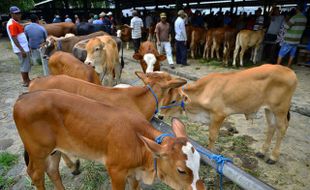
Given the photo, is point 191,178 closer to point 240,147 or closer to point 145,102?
point 145,102

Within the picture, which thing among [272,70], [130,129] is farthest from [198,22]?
[130,129]

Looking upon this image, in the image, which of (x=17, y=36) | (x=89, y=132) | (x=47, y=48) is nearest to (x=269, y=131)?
(x=89, y=132)

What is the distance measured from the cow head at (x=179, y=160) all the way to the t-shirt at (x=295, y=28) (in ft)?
25.8

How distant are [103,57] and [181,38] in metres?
4.49

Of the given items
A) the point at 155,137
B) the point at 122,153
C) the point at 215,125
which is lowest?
the point at 215,125

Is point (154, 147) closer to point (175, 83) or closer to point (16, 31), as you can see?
point (175, 83)

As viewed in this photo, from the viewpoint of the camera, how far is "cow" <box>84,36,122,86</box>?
599 centimetres

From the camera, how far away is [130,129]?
2359 millimetres

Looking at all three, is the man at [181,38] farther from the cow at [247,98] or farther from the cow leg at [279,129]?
the cow leg at [279,129]

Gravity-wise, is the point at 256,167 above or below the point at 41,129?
below

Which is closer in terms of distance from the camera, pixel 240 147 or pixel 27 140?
pixel 27 140

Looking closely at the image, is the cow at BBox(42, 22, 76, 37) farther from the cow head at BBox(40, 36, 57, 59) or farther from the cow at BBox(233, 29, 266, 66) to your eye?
the cow at BBox(233, 29, 266, 66)

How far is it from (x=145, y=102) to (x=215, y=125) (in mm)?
1192

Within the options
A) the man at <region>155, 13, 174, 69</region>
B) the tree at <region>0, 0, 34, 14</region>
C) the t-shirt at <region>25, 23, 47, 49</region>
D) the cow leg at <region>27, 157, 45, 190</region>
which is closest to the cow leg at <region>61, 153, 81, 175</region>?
the cow leg at <region>27, 157, 45, 190</region>
